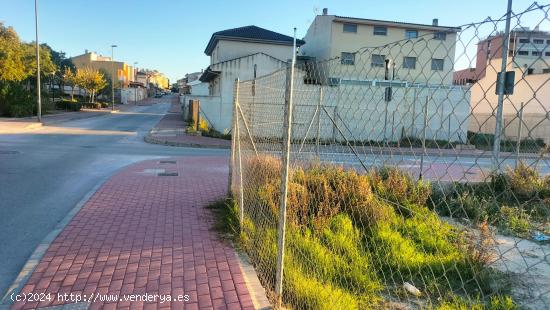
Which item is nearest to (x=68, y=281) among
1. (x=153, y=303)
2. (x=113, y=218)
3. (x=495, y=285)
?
(x=153, y=303)

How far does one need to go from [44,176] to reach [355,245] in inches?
313

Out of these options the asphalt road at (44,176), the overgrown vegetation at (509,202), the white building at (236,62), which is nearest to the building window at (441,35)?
the overgrown vegetation at (509,202)

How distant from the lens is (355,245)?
5105 millimetres

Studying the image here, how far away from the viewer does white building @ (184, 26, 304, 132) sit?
2439cm

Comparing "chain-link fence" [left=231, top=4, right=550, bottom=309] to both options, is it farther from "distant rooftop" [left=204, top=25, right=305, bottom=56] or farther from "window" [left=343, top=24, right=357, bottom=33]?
"window" [left=343, top=24, right=357, bottom=33]

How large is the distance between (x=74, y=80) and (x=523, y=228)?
181 feet

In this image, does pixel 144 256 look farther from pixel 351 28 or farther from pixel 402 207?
pixel 351 28

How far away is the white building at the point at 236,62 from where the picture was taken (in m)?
24.4

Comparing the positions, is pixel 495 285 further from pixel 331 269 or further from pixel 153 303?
pixel 153 303

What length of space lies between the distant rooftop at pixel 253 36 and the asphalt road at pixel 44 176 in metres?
15.0

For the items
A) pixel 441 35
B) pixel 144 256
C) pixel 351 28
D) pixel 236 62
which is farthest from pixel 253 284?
pixel 351 28

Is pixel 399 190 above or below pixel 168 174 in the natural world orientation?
above

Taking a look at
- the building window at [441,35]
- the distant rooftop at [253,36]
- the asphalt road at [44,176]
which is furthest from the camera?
the distant rooftop at [253,36]

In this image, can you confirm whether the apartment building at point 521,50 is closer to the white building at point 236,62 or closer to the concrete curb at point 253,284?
the concrete curb at point 253,284
